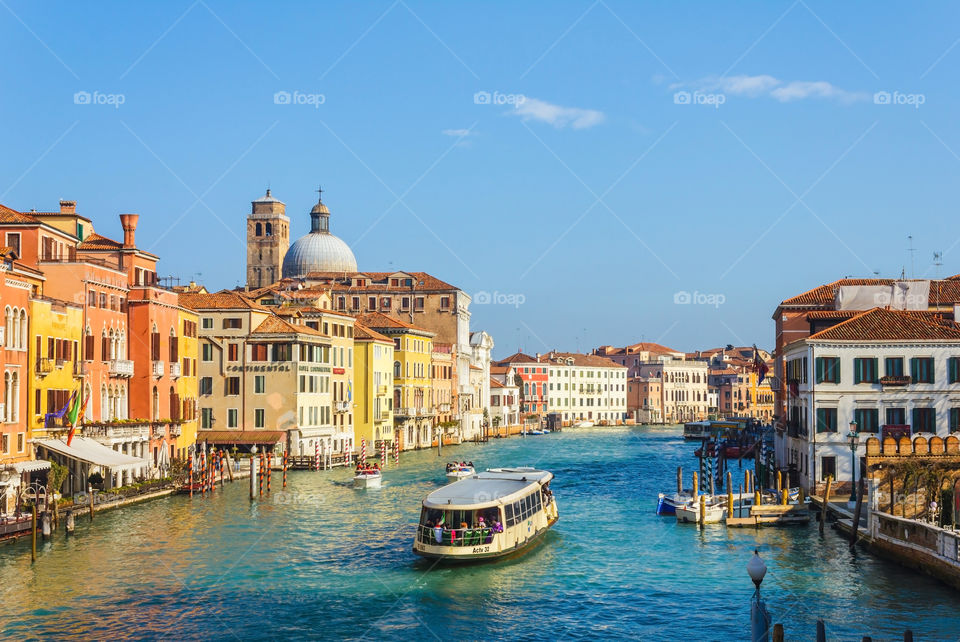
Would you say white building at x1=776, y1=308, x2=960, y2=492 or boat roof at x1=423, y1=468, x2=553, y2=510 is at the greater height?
white building at x1=776, y1=308, x2=960, y2=492

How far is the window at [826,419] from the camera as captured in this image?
37594mm

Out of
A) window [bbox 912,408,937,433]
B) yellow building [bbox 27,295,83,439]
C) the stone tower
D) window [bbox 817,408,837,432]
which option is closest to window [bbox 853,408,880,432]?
window [bbox 817,408,837,432]

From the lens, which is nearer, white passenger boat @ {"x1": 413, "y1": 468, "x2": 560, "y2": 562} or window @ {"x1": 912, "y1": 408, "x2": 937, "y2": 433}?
white passenger boat @ {"x1": 413, "y1": 468, "x2": 560, "y2": 562}

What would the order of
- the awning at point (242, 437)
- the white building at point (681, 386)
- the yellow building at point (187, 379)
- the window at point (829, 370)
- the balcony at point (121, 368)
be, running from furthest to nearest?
the white building at point (681, 386)
the awning at point (242, 437)
the yellow building at point (187, 379)
the balcony at point (121, 368)
the window at point (829, 370)

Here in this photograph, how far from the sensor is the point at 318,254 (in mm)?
109938

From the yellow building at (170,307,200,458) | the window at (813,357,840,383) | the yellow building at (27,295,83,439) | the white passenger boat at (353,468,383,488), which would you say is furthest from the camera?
the yellow building at (170,307,200,458)

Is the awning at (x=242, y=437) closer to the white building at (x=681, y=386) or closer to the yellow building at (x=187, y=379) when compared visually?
the yellow building at (x=187, y=379)

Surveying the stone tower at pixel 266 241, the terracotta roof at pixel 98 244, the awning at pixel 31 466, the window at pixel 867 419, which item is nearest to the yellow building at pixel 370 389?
the terracotta roof at pixel 98 244

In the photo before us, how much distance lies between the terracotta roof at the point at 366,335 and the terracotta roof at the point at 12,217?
31430mm

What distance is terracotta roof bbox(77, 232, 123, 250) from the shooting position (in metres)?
45.0

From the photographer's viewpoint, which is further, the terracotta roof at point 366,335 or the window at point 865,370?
the terracotta roof at point 366,335

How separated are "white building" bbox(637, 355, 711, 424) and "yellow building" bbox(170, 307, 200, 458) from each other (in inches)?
4545

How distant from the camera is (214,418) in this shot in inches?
2281

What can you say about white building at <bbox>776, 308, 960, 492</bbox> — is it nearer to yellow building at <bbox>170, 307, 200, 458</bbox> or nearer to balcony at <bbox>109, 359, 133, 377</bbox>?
balcony at <bbox>109, 359, 133, 377</bbox>
